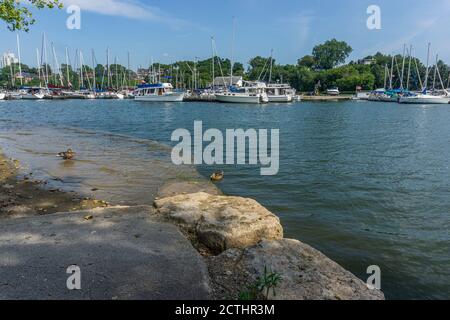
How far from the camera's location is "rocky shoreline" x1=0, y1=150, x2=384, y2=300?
5191 millimetres

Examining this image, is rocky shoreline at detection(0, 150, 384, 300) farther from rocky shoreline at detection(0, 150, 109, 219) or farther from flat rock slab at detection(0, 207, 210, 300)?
rocky shoreline at detection(0, 150, 109, 219)

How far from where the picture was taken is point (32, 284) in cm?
514

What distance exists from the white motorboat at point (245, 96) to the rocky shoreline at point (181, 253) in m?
86.2

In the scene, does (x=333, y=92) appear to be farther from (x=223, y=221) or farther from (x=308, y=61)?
(x=223, y=221)

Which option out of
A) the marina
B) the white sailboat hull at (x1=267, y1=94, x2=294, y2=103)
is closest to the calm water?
the marina

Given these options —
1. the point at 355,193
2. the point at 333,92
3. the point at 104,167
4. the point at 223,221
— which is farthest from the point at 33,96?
the point at 223,221

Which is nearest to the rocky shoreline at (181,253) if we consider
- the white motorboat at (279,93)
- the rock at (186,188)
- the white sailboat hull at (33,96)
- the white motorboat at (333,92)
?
the rock at (186,188)

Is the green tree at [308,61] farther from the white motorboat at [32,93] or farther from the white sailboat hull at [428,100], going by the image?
the white motorboat at [32,93]

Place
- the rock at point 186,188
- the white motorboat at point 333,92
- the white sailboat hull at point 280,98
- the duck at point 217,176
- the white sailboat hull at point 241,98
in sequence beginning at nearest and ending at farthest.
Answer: the rock at point 186,188 < the duck at point 217,176 < the white sailboat hull at point 241,98 < the white sailboat hull at point 280,98 < the white motorboat at point 333,92

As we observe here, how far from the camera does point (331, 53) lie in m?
188

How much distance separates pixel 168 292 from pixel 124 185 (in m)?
9.31

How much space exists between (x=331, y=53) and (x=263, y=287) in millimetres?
197434

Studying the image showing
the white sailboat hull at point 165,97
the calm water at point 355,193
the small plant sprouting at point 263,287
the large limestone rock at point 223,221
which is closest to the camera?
the small plant sprouting at point 263,287

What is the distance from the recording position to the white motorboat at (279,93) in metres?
105
